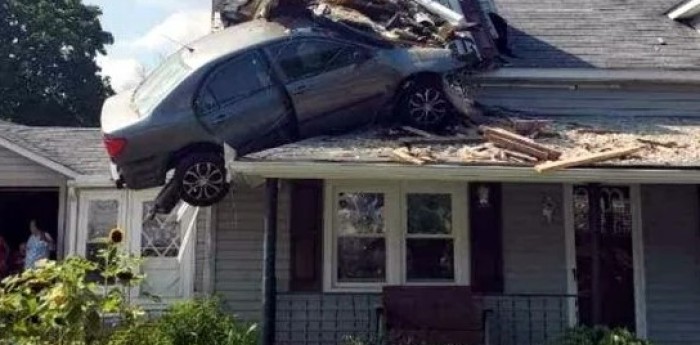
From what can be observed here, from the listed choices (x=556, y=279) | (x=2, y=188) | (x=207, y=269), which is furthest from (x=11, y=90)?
(x=556, y=279)

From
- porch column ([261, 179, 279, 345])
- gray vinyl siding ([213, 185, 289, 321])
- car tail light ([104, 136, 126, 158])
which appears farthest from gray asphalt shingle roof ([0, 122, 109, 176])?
porch column ([261, 179, 279, 345])

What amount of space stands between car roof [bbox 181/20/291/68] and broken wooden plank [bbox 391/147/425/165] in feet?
7.29

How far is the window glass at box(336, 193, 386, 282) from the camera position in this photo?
10.1 metres

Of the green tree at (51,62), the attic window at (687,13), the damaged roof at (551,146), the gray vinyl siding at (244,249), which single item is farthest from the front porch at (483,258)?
the green tree at (51,62)

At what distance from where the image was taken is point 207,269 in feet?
33.3

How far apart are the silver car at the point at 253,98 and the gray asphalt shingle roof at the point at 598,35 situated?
6.40ft

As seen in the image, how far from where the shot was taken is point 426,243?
33.1 feet

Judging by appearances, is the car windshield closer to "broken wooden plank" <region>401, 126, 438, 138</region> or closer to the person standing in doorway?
"broken wooden plank" <region>401, 126, 438, 138</region>

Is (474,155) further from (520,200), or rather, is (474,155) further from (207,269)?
(207,269)

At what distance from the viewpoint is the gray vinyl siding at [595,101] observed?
10.8 m

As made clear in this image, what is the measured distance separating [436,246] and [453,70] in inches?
90.1

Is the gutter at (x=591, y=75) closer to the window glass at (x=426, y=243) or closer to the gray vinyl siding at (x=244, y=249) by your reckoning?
the window glass at (x=426, y=243)

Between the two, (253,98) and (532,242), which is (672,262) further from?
(253,98)

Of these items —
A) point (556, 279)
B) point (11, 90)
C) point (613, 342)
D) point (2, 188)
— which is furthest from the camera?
point (11, 90)
